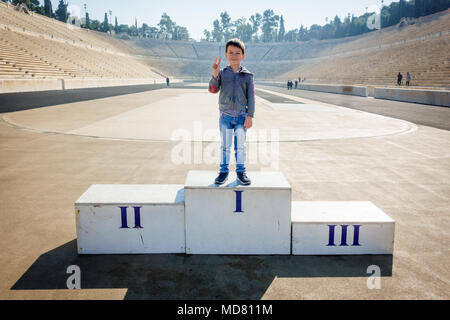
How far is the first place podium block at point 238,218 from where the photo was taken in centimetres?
338

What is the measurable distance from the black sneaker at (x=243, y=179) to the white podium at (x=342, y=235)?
0.61 meters

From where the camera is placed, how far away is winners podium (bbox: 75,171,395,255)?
11.2ft

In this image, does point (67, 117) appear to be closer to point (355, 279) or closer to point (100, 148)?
point (100, 148)

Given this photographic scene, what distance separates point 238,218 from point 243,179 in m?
0.41

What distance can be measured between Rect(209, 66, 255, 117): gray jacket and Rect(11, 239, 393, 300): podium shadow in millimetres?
1613

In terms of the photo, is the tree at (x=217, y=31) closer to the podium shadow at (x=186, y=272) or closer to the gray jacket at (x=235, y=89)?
the gray jacket at (x=235, y=89)

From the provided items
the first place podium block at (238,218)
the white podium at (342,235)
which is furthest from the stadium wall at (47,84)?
the white podium at (342,235)

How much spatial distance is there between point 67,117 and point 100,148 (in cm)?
669

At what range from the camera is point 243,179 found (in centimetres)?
354

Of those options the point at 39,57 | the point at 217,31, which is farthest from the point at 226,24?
the point at 39,57

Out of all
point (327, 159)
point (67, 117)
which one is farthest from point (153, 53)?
point (327, 159)

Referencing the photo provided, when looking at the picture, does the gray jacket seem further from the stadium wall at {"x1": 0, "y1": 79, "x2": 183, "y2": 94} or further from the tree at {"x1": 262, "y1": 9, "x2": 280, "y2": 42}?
the tree at {"x1": 262, "y1": 9, "x2": 280, "y2": 42}

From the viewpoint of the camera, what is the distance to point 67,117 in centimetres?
1379

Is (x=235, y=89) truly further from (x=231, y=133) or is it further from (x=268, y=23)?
(x=268, y=23)
